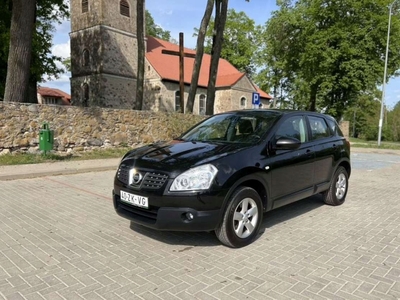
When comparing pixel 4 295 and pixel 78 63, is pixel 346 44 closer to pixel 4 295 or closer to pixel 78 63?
pixel 78 63

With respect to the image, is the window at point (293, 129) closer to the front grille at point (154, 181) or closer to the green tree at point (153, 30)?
the front grille at point (154, 181)

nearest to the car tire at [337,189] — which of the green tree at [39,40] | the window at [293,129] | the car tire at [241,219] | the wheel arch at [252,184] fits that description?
the window at [293,129]

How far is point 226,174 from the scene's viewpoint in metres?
3.63

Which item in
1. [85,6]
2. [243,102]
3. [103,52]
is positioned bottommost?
[243,102]

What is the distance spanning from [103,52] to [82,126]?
71.8ft

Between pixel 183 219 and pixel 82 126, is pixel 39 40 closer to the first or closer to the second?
pixel 82 126

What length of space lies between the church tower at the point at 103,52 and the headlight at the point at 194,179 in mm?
30431

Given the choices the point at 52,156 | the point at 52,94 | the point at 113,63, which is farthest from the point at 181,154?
the point at 52,94

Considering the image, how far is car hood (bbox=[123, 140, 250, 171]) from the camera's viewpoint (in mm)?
3713

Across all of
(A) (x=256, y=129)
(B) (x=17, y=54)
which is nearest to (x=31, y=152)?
(B) (x=17, y=54)

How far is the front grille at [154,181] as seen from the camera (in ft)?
11.8

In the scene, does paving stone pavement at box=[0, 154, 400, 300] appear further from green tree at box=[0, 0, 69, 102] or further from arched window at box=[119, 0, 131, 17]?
arched window at box=[119, 0, 131, 17]

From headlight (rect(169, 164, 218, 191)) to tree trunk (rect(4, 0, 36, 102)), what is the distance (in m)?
10.2

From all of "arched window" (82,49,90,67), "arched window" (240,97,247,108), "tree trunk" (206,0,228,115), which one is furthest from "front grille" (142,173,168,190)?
"arched window" (240,97,247,108)
